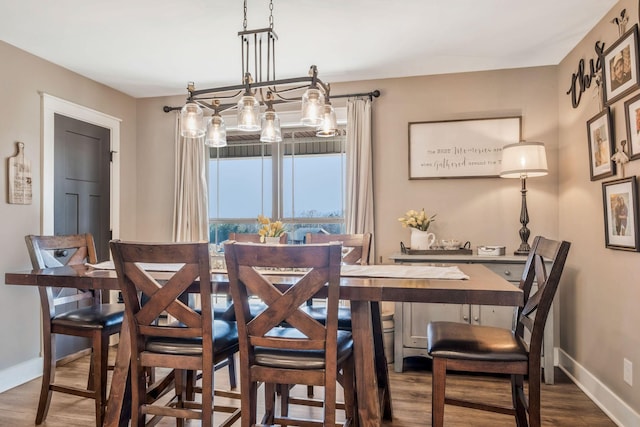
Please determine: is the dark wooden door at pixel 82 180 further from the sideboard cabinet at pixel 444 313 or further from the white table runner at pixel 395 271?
the sideboard cabinet at pixel 444 313

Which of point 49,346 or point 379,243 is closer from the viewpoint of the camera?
point 49,346

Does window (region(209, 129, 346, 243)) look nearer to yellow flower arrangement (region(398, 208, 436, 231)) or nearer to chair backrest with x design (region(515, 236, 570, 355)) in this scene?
yellow flower arrangement (region(398, 208, 436, 231))

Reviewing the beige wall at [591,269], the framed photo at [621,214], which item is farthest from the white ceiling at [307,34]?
the framed photo at [621,214]

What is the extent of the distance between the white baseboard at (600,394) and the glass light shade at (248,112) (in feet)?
8.62

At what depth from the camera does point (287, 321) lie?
1646 millimetres

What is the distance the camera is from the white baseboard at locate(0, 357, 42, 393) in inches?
114

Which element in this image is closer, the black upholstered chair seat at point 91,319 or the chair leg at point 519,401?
the chair leg at point 519,401

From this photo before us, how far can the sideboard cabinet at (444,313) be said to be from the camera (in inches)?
122

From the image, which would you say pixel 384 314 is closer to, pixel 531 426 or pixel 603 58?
pixel 531 426

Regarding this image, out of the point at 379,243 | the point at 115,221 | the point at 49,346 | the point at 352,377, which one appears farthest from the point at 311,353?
the point at 115,221

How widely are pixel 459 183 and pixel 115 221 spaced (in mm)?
3284

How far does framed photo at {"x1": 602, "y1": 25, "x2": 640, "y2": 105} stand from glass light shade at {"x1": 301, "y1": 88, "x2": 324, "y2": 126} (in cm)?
173

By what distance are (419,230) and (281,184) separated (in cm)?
145

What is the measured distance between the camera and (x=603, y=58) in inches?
103
